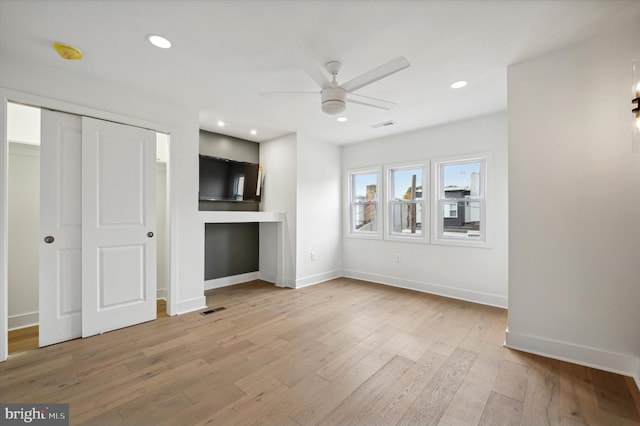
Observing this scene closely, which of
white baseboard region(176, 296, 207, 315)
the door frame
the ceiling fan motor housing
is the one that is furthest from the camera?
white baseboard region(176, 296, 207, 315)

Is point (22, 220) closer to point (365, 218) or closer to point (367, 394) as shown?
point (367, 394)

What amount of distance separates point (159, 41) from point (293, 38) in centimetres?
104

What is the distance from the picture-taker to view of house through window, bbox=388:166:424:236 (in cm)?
446

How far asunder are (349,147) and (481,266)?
304 cm

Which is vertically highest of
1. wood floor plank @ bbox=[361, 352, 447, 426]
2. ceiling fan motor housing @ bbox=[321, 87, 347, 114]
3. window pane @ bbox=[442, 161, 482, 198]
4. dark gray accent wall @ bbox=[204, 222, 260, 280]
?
ceiling fan motor housing @ bbox=[321, 87, 347, 114]

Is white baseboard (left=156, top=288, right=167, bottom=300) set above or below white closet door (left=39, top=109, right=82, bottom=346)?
below

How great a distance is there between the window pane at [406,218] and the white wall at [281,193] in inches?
69.9

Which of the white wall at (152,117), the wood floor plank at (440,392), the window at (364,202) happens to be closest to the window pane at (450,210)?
the window at (364,202)

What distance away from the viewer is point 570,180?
2.18 m

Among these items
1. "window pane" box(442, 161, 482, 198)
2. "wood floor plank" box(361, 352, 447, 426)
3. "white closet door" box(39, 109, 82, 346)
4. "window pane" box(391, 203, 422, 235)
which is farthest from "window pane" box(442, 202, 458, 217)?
"white closet door" box(39, 109, 82, 346)

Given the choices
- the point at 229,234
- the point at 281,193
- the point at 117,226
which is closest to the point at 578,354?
the point at 281,193

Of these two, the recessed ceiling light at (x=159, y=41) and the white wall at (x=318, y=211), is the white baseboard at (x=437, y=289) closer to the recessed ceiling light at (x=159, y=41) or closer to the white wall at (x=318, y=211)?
the white wall at (x=318, y=211)

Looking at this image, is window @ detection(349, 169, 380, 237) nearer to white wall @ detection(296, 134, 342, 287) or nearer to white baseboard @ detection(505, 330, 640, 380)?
white wall @ detection(296, 134, 342, 287)

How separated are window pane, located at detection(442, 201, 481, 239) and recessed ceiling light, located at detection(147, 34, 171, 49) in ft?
12.9
